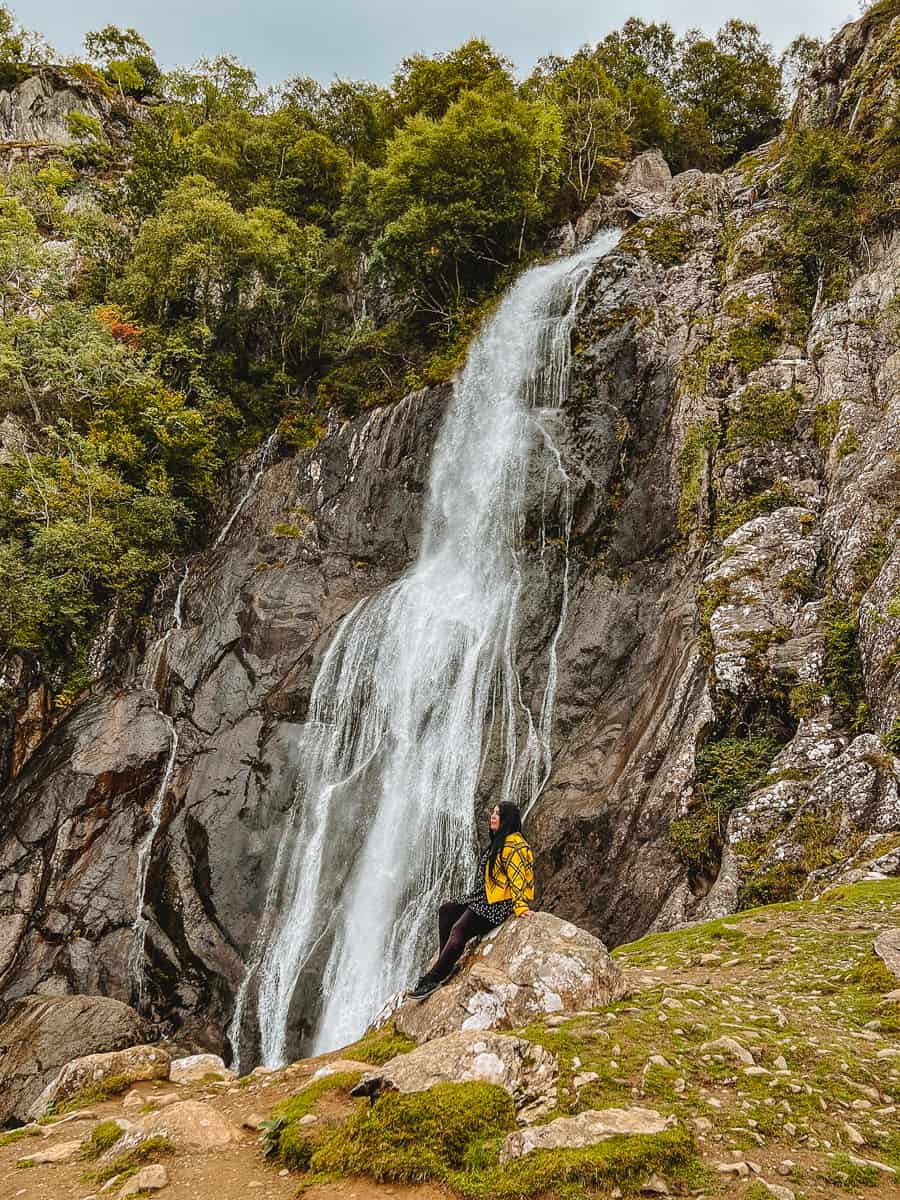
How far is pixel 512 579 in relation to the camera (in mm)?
17000

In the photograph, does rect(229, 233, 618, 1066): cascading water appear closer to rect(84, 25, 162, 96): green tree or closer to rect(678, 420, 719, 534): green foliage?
rect(678, 420, 719, 534): green foliage

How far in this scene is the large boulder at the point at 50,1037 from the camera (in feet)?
36.1

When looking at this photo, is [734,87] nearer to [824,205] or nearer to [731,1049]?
[824,205]

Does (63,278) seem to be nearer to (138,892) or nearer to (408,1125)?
(138,892)

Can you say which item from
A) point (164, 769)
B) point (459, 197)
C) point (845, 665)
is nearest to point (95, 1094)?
point (845, 665)

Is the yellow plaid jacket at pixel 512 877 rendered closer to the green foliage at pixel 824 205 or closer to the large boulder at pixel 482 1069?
the large boulder at pixel 482 1069

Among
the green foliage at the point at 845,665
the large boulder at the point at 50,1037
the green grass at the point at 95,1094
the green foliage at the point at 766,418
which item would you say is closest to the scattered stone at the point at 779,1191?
the green grass at the point at 95,1094

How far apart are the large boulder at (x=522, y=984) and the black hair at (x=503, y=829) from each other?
50 centimetres

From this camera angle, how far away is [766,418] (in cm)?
1493

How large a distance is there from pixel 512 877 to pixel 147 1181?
9.79 feet

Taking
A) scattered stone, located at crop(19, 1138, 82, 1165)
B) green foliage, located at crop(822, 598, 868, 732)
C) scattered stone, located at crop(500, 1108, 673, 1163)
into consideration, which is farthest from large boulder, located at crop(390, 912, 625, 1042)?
green foliage, located at crop(822, 598, 868, 732)

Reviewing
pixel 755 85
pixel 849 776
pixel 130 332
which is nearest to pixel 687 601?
pixel 849 776

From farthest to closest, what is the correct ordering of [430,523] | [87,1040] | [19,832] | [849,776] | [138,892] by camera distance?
[430,523], [19,832], [138,892], [87,1040], [849,776]

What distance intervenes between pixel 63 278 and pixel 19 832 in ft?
59.8
